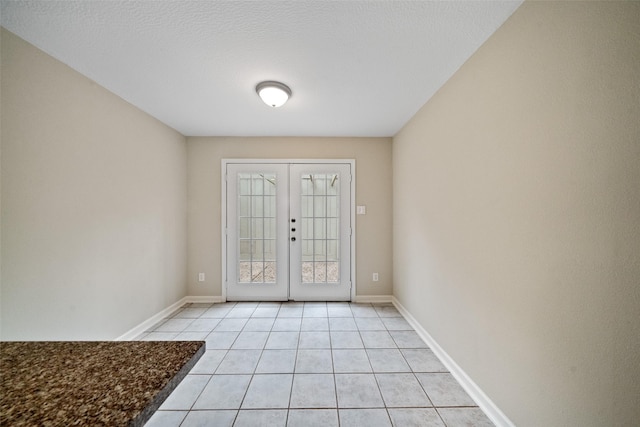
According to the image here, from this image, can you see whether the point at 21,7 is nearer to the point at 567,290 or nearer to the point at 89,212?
the point at 89,212

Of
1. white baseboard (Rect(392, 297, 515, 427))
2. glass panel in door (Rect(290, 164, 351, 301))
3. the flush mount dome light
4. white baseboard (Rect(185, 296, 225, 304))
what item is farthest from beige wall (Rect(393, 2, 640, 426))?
white baseboard (Rect(185, 296, 225, 304))

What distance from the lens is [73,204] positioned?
1.93m

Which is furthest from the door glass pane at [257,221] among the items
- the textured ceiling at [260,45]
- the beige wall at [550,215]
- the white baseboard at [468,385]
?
the beige wall at [550,215]

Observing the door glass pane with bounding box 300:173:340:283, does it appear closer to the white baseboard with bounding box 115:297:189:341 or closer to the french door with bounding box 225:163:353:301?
the french door with bounding box 225:163:353:301

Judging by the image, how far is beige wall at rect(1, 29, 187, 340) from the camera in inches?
61.8

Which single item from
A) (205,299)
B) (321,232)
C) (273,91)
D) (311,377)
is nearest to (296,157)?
(321,232)

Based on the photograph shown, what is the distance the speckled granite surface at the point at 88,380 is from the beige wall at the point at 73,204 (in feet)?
3.75

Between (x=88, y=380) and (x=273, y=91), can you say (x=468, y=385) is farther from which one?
(x=273, y=91)

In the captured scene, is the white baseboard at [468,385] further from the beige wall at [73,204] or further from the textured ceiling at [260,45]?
the beige wall at [73,204]

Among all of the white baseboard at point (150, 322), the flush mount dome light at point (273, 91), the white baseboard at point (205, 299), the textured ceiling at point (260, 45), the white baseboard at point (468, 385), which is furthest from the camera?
the white baseboard at point (205, 299)

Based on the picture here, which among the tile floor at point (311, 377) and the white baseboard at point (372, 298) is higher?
the white baseboard at point (372, 298)

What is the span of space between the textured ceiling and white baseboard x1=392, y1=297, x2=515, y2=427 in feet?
7.72

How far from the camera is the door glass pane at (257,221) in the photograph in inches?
142

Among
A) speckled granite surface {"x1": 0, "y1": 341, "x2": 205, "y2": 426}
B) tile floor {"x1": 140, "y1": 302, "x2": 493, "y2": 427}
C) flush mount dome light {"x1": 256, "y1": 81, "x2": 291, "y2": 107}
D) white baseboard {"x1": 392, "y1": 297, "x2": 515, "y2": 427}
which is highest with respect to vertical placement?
flush mount dome light {"x1": 256, "y1": 81, "x2": 291, "y2": 107}
